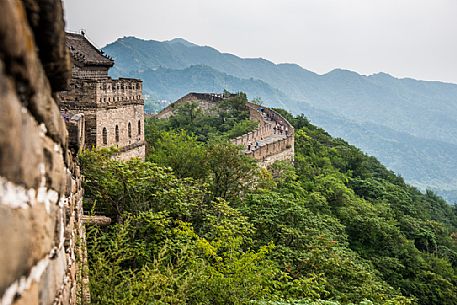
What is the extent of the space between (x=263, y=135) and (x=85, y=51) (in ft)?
51.3

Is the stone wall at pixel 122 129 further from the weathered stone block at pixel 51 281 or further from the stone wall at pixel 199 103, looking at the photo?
the stone wall at pixel 199 103

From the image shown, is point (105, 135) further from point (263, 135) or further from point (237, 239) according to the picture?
point (263, 135)

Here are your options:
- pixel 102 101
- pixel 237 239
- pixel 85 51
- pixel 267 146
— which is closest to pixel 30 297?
pixel 237 239

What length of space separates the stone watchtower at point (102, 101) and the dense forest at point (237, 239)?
1180 millimetres

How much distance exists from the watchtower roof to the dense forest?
12.1ft

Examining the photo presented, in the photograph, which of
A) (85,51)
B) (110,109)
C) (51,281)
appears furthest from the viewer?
(85,51)

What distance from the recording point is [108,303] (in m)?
5.38

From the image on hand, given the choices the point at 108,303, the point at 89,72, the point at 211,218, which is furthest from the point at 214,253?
the point at 89,72

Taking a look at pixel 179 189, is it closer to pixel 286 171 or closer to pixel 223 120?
pixel 286 171

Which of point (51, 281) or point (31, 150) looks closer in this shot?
point (31, 150)

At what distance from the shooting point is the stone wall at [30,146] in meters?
1.70

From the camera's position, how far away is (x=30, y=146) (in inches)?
76.5

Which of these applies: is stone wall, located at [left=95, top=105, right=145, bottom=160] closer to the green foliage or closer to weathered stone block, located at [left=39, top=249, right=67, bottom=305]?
the green foliage

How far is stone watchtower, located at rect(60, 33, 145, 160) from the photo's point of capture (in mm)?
15484
